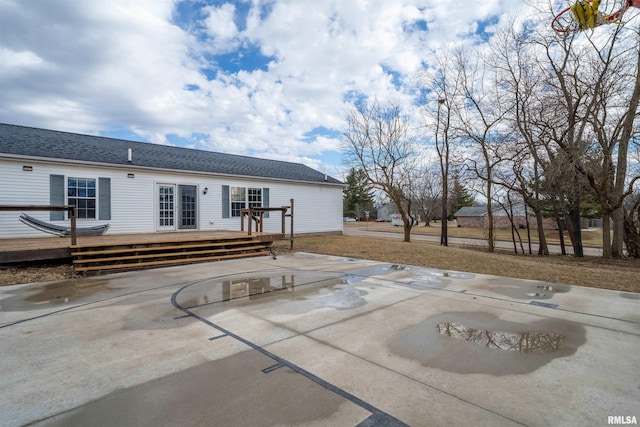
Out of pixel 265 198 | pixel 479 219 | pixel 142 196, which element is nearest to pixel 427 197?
pixel 479 219

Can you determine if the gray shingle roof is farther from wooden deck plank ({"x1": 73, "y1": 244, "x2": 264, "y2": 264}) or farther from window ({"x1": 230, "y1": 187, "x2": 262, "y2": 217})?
wooden deck plank ({"x1": 73, "y1": 244, "x2": 264, "y2": 264})

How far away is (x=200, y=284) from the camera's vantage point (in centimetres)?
553

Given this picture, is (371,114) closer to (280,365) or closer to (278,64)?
(278,64)

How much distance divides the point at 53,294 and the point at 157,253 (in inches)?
108

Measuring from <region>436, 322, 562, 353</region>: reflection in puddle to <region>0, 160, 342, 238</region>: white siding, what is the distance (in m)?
10.0

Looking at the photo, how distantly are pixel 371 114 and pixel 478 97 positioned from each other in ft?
16.7

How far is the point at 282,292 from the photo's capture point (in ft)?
16.3

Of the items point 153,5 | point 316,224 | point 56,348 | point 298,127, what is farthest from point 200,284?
point 298,127

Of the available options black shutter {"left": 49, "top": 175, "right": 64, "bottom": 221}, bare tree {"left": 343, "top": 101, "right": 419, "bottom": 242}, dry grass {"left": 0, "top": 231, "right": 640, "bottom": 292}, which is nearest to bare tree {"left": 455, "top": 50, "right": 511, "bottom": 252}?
bare tree {"left": 343, "top": 101, "right": 419, "bottom": 242}

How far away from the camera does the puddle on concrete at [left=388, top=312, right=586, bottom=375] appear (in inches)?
103

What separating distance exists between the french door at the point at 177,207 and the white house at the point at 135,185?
3cm

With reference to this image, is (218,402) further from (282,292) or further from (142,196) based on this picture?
(142,196)

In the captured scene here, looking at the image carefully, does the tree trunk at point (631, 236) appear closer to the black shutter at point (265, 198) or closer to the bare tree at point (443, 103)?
the bare tree at point (443, 103)

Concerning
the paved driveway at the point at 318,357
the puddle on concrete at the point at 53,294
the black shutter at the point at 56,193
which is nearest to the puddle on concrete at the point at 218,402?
the paved driveway at the point at 318,357
